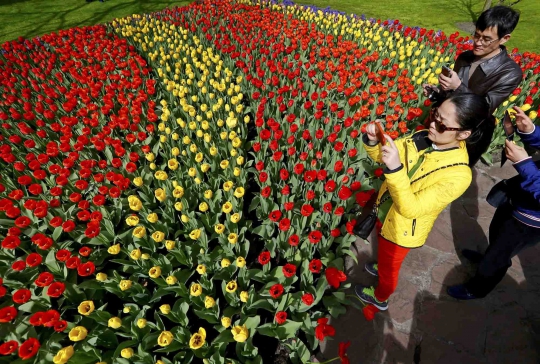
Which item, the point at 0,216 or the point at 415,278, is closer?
the point at 0,216

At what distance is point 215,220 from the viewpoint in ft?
8.96

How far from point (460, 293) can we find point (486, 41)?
2.57 meters

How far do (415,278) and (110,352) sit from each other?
3.04 meters

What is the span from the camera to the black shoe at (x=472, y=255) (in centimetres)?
322

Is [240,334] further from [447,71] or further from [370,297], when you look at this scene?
[447,71]

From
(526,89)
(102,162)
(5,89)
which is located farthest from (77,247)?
(526,89)

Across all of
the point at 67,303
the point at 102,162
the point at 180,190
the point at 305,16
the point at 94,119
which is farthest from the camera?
the point at 305,16

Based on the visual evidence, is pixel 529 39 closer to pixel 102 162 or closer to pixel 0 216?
pixel 102 162

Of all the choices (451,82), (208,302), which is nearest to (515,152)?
(451,82)

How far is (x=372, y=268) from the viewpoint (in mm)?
3059

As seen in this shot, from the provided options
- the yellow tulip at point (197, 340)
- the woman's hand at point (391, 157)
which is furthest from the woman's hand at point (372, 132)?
the yellow tulip at point (197, 340)

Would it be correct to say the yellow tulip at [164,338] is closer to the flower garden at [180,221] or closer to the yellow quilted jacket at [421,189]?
the flower garden at [180,221]

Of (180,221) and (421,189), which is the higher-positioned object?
(421,189)

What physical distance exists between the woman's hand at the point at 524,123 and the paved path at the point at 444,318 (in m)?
1.77
